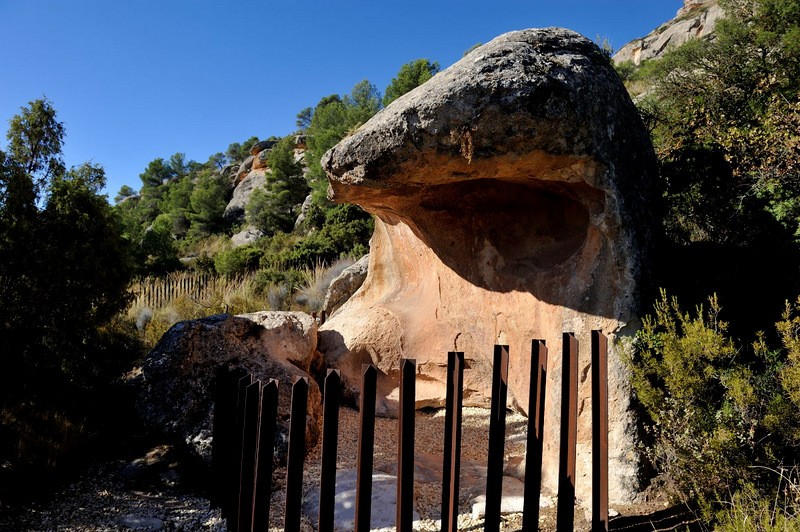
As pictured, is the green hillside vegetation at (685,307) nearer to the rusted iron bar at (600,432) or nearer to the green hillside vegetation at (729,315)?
the green hillside vegetation at (729,315)

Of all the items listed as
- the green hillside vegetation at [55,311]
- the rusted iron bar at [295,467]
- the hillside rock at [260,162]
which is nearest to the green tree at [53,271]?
the green hillside vegetation at [55,311]

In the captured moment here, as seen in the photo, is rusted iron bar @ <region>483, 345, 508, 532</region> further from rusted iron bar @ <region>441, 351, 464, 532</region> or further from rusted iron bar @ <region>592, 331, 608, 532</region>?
rusted iron bar @ <region>592, 331, 608, 532</region>

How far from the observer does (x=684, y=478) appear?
3.49m

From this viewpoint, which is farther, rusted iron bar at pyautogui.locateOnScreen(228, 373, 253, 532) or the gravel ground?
the gravel ground

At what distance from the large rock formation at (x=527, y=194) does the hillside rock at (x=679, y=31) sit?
37.9 meters

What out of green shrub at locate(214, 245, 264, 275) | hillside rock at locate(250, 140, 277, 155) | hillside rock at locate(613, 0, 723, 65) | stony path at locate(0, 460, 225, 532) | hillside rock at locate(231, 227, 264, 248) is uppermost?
hillside rock at locate(613, 0, 723, 65)

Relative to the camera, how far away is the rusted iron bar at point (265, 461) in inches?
95.9

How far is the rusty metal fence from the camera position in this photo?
236cm

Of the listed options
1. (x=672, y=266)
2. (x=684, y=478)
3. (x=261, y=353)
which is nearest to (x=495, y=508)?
(x=684, y=478)

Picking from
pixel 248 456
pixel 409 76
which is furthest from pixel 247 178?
pixel 248 456

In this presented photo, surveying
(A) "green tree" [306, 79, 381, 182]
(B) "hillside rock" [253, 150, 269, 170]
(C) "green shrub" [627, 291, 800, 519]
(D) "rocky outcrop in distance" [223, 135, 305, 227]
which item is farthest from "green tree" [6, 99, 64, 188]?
(B) "hillside rock" [253, 150, 269, 170]

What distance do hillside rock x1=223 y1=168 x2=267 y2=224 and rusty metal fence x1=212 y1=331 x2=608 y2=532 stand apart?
32.1 m

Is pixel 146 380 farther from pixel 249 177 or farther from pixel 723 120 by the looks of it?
pixel 249 177

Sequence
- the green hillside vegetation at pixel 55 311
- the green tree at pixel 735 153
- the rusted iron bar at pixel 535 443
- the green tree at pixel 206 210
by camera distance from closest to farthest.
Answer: the rusted iron bar at pixel 535 443
the green hillside vegetation at pixel 55 311
the green tree at pixel 735 153
the green tree at pixel 206 210
